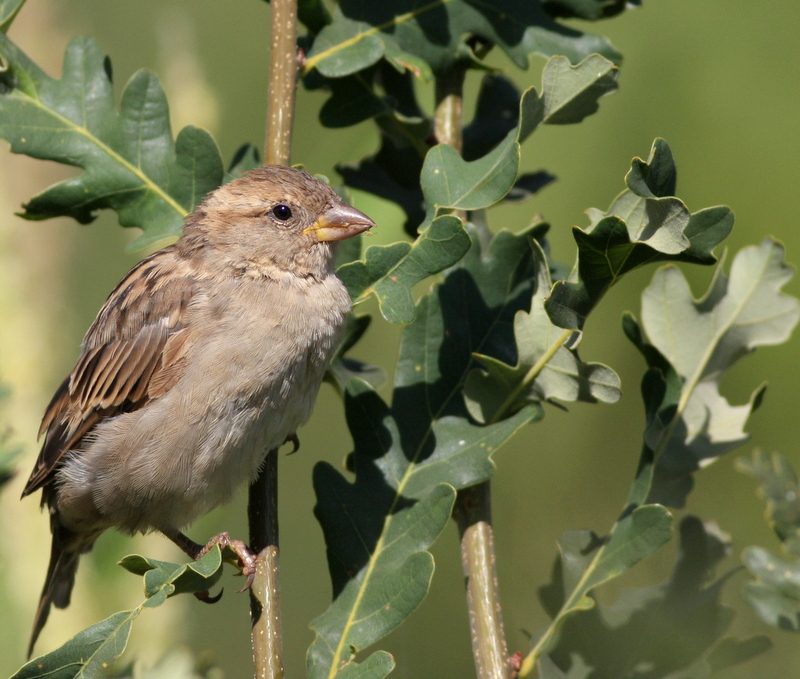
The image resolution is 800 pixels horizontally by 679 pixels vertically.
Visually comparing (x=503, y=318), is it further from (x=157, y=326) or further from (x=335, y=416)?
(x=335, y=416)

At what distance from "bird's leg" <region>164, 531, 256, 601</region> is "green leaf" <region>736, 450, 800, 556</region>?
105 cm

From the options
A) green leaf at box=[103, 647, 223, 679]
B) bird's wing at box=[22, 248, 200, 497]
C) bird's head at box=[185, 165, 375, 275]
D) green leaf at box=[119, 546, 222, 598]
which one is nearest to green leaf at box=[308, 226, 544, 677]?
green leaf at box=[103, 647, 223, 679]

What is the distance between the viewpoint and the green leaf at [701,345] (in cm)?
186

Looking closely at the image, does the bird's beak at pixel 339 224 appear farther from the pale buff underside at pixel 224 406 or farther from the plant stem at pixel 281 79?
the plant stem at pixel 281 79

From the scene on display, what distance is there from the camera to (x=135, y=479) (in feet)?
8.40

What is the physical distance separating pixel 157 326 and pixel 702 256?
1570 mm

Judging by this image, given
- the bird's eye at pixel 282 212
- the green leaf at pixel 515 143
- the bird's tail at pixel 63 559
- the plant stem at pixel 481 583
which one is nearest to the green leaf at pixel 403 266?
the green leaf at pixel 515 143

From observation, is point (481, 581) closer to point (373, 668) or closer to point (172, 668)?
point (373, 668)

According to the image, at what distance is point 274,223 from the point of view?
104 inches

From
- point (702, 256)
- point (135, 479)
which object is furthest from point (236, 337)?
point (702, 256)

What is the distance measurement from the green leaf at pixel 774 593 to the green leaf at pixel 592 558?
0.18 m

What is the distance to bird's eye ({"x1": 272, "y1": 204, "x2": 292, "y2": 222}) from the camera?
8.54 ft

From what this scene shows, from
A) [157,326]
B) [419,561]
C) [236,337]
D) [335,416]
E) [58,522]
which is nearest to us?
[419,561]

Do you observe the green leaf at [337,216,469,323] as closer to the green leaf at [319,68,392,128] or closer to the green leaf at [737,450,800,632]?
the green leaf at [319,68,392,128]
